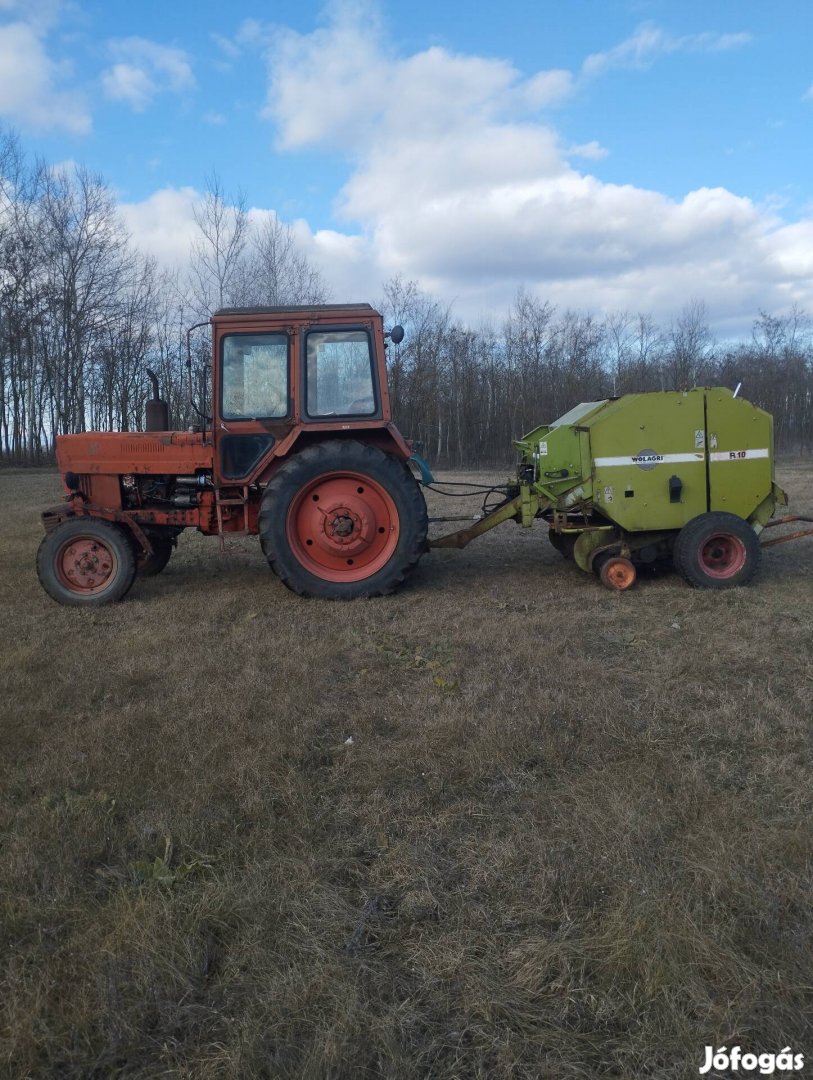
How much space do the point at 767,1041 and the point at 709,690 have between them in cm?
236

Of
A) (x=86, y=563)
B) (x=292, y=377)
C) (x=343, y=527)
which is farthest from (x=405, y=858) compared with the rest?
(x=86, y=563)

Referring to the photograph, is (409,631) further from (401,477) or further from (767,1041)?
(767,1041)

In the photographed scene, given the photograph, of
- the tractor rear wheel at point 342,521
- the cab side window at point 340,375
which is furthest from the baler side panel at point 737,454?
the cab side window at point 340,375

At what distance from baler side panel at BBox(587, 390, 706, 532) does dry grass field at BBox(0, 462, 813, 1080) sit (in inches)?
72.8

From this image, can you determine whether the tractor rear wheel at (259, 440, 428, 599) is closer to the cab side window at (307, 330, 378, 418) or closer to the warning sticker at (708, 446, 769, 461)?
the cab side window at (307, 330, 378, 418)

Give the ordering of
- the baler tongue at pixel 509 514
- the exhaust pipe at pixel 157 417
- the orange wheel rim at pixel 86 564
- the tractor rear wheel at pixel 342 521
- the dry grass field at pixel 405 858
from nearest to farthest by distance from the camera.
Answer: the dry grass field at pixel 405 858
the tractor rear wheel at pixel 342 521
the orange wheel rim at pixel 86 564
the baler tongue at pixel 509 514
the exhaust pipe at pixel 157 417

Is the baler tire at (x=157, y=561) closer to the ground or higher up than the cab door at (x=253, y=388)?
closer to the ground

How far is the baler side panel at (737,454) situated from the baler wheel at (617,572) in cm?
88

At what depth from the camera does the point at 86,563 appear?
6395 mm

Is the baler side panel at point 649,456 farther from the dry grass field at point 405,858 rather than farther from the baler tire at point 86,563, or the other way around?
the baler tire at point 86,563

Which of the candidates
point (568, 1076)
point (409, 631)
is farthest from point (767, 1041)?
point (409, 631)

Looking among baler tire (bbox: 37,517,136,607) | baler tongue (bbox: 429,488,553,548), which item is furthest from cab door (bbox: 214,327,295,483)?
baler tongue (bbox: 429,488,553,548)

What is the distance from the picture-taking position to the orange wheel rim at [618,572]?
6.64 metres

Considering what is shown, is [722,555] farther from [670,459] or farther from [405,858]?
[405,858]
